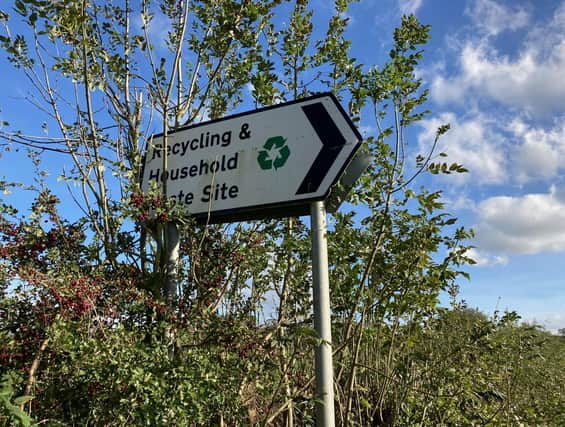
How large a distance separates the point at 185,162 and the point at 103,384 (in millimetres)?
1560

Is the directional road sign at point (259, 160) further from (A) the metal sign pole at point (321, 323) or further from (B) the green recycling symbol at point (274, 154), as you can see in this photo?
(A) the metal sign pole at point (321, 323)

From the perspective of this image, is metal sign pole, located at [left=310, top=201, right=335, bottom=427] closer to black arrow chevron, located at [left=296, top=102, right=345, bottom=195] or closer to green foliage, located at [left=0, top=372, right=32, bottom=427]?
black arrow chevron, located at [left=296, top=102, right=345, bottom=195]

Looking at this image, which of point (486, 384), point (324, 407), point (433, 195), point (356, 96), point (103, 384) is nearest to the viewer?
point (103, 384)

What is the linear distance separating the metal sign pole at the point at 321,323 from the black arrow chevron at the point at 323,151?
12 centimetres

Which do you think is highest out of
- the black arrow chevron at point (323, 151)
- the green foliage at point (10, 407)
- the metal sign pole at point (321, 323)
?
the black arrow chevron at point (323, 151)

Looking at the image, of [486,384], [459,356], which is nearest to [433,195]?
[459,356]

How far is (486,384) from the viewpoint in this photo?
11.5 feet

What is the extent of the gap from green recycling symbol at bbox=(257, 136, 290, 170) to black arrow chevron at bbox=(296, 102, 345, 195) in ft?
0.71

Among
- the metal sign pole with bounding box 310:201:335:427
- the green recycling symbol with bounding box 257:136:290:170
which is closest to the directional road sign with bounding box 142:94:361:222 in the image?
the green recycling symbol with bounding box 257:136:290:170

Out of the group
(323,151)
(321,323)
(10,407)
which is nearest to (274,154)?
(323,151)

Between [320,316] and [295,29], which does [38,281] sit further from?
[295,29]

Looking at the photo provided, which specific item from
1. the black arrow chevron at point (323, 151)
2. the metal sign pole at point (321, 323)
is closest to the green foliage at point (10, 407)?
the metal sign pole at point (321, 323)

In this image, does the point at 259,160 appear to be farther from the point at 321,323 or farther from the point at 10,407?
the point at 10,407

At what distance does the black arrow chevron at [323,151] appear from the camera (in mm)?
2404
